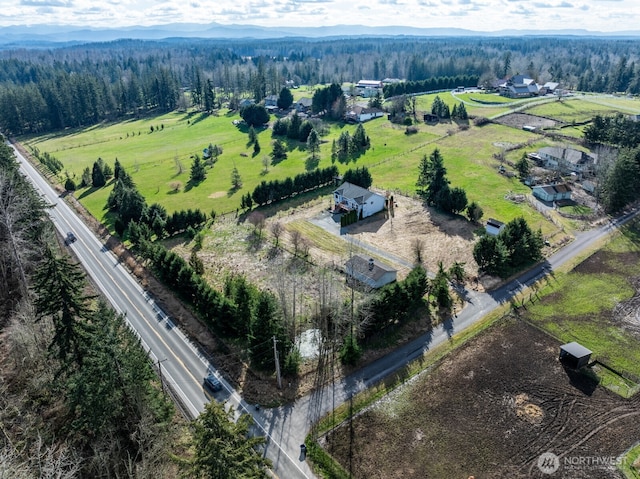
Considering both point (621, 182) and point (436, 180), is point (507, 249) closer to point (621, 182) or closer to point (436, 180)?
point (436, 180)

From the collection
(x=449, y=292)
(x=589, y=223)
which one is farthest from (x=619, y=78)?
(x=449, y=292)

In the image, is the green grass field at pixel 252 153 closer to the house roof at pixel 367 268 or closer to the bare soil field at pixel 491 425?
the house roof at pixel 367 268

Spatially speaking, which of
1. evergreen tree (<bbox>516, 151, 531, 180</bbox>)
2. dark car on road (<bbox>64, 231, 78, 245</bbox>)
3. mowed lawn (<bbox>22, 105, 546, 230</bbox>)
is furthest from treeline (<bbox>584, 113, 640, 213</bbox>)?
dark car on road (<bbox>64, 231, 78, 245</bbox>)

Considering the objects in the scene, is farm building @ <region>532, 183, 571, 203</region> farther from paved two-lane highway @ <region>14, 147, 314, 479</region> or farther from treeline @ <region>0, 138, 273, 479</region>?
paved two-lane highway @ <region>14, 147, 314, 479</region>

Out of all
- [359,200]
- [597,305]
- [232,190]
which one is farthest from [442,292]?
[232,190]

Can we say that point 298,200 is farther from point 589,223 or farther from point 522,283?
point 589,223
